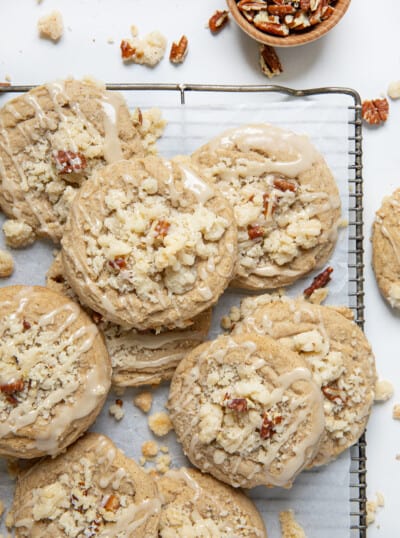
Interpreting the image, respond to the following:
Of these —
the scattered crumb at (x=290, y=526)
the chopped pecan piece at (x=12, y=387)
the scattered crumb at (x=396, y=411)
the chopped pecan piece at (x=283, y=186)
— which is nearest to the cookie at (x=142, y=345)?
the chopped pecan piece at (x=12, y=387)

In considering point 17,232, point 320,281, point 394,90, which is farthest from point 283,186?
point 17,232

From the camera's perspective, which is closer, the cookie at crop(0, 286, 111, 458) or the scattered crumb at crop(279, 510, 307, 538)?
the cookie at crop(0, 286, 111, 458)

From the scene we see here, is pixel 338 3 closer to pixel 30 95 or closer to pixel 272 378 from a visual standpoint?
pixel 30 95

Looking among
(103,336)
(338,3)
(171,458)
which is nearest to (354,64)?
(338,3)

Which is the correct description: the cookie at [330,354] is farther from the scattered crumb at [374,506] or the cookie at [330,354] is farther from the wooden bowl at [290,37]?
the wooden bowl at [290,37]

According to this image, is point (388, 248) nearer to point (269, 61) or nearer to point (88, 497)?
point (269, 61)

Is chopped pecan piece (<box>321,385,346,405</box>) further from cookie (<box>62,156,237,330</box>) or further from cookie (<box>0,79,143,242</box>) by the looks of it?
cookie (<box>0,79,143,242</box>)

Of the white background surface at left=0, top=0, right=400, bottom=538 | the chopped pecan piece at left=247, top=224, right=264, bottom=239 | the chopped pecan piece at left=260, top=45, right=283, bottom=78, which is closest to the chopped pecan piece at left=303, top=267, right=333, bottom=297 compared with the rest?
the white background surface at left=0, top=0, right=400, bottom=538
